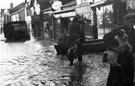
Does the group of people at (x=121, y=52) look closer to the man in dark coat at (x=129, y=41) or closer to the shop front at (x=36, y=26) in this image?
the man in dark coat at (x=129, y=41)

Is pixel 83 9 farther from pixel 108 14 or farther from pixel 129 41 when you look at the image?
pixel 129 41

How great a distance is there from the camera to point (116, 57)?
16.6 ft

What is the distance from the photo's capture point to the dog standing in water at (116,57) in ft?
16.4

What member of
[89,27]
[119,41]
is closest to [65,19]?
[89,27]

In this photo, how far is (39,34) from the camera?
47875mm

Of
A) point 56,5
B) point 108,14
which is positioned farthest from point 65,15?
point 108,14

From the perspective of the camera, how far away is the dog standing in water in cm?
500

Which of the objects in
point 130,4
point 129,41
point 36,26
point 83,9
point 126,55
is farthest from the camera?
point 36,26

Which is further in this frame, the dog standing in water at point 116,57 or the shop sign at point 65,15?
the shop sign at point 65,15

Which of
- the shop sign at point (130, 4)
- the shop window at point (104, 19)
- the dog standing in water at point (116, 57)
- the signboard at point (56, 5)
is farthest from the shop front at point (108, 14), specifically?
the signboard at point (56, 5)

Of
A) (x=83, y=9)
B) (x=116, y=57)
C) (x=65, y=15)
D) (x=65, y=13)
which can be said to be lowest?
(x=116, y=57)

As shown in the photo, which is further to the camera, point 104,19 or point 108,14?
point 104,19

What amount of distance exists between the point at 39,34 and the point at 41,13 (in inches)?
180

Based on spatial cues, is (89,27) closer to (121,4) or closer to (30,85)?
(121,4)
